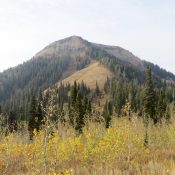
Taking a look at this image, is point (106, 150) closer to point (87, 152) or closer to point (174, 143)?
point (87, 152)

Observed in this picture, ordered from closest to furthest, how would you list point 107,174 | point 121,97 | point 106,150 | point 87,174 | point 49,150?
1. point 107,174
2. point 87,174
3. point 49,150
4. point 106,150
5. point 121,97

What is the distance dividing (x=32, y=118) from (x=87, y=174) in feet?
178

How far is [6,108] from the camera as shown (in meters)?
156

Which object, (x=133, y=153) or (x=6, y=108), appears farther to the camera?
(x=6, y=108)

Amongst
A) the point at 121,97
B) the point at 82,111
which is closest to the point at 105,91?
the point at 121,97

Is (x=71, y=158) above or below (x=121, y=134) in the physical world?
below

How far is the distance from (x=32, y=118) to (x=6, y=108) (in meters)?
92.7

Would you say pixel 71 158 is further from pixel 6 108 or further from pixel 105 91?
pixel 105 91

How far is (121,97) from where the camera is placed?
456ft

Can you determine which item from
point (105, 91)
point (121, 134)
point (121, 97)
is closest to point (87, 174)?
point (121, 134)

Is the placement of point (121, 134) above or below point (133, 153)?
above

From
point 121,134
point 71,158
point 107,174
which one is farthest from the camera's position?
point 71,158

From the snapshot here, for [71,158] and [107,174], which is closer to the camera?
[107,174]

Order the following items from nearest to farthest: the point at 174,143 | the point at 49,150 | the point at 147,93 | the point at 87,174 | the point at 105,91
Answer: the point at 87,174 < the point at 49,150 < the point at 174,143 < the point at 147,93 < the point at 105,91
